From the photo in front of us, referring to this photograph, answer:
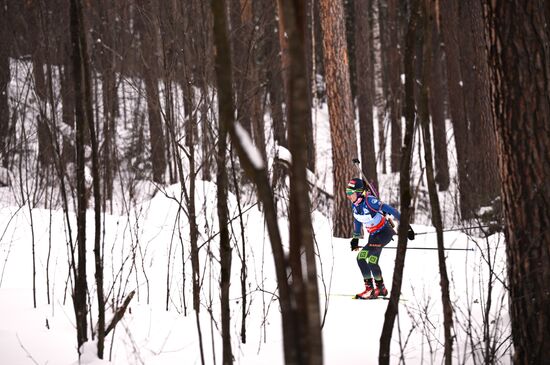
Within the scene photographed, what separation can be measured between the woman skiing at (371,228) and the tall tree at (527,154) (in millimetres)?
2637

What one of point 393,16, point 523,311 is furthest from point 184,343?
point 393,16

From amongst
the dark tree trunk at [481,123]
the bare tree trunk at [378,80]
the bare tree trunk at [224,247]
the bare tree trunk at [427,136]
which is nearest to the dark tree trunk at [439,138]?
the bare tree trunk at [378,80]

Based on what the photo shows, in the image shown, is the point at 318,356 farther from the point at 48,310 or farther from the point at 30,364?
the point at 48,310

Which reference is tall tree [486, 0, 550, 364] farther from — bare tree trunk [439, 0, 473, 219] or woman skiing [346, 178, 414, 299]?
bare tree trunk [439, 0, 473, 219]

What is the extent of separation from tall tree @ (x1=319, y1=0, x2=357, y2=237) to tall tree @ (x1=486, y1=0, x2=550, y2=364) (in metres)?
5.60

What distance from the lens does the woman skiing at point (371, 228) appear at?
599 cm

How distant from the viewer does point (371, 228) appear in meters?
6.18

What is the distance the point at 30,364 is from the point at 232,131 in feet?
9.81

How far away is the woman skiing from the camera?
19.7ft

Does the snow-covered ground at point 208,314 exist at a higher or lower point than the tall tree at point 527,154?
lower

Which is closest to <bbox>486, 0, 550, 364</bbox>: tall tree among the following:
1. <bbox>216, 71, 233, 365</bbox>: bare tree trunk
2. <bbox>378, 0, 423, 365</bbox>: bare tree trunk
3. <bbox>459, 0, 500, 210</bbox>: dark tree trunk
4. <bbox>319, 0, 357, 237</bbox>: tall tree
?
<bbox>378, 0, 423, 365</bbox>: bare tree trunk

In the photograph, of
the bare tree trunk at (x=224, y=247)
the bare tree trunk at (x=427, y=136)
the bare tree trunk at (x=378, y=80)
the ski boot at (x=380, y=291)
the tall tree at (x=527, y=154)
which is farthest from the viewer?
the bare tree trunk at (x=378, y=80)

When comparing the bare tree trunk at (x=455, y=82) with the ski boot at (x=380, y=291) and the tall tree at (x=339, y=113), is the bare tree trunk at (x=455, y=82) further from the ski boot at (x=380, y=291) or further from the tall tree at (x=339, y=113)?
the ski boot at (x=380, y=291)

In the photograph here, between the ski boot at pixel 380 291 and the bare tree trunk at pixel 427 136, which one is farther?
the ski boot at pixel 380 291
